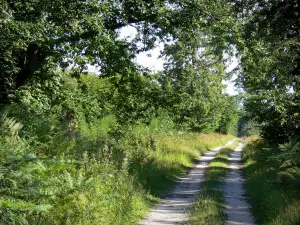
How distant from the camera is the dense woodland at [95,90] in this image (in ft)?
22.4

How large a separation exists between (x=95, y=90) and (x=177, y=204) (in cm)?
451

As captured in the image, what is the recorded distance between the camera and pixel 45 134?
971 cm

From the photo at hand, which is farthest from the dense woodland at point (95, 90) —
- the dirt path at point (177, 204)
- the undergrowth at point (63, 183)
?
the dirt path at point (177, 204)

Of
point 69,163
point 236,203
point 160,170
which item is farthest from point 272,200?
point 160,170

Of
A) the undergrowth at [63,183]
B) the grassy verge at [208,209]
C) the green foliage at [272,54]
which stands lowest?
the grassy verge at [208,209]

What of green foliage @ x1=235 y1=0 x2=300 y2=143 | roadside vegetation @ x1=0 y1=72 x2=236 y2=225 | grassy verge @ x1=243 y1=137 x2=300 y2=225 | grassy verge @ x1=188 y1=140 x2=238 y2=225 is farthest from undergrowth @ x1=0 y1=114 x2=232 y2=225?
green foliage @ x1=235 y1=0 x2=300 y2=143

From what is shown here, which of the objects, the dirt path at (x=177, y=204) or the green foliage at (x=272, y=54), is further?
the green foliage at (x=272, y=54)

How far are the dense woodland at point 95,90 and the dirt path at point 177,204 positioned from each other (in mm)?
422

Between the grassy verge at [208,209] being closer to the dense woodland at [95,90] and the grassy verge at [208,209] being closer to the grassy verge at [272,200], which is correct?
the grassy verge at [272,200]

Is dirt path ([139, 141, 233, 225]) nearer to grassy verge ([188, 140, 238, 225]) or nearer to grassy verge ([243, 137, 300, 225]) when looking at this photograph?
grassy verge ([188, 140, 238, 225])

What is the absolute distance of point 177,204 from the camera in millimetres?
11586

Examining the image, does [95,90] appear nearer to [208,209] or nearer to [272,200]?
[208,209]

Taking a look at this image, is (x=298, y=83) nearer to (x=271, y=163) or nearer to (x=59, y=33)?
(x=271, y=163)

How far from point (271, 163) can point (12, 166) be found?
14671 millimetres
